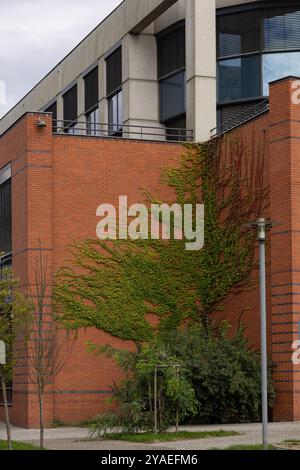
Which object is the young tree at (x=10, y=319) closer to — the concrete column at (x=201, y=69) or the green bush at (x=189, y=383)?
the green bush at (x=189, y=383)

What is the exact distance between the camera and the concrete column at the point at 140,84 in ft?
125

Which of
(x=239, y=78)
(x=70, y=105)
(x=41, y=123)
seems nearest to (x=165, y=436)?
(x=41, y=123)

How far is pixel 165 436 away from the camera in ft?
75.6

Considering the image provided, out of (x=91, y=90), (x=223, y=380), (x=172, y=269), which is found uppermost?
(x=91, y=90)

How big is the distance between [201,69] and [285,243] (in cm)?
883

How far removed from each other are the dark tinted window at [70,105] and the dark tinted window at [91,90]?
1.73 metres

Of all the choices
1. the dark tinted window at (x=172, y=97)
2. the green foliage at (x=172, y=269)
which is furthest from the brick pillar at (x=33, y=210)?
the dark tinted window at (x=172, y=97)

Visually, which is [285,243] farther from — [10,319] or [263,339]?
[263,339]

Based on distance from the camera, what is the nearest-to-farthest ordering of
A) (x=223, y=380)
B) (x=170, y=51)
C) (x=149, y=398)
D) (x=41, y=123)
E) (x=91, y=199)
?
(x=149, y=398) < (x=223, y=380) < (x=41, y=123) < (x=91, y=199) < (x=170, y=51)

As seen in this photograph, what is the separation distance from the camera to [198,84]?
111 feet

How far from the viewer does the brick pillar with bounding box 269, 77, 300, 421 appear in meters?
27.5

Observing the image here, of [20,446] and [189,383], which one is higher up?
[189,383]

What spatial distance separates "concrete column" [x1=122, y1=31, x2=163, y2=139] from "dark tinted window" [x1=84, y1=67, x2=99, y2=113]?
15.7 ft
